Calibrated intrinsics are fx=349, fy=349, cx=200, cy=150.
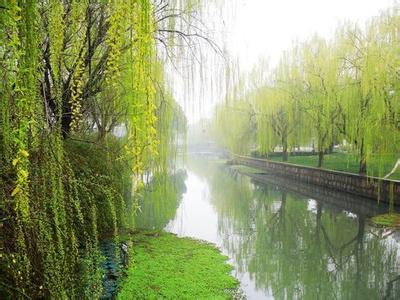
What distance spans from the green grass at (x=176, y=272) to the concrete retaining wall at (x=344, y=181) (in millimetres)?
5540

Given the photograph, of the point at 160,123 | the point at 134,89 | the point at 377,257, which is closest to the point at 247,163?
the point at 377,257

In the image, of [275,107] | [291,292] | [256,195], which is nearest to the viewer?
[291,292]

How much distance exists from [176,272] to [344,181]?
10479 mm

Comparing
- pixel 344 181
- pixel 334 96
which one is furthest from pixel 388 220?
pixel 334 96

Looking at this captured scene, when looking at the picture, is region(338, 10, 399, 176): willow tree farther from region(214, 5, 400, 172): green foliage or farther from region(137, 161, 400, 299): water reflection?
region(137, 161, 400, 299): water reflection

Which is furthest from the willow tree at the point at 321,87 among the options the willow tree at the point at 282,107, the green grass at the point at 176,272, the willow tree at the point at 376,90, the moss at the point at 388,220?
the green grass at the point at 176,272

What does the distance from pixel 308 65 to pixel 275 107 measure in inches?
161

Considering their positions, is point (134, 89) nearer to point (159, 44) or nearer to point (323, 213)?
point (159, 44)

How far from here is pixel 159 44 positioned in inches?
139

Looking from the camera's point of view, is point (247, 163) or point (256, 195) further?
point (247, 163)

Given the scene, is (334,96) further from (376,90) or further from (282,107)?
(282,107)

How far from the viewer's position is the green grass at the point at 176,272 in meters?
4.76

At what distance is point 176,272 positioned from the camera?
5.45m

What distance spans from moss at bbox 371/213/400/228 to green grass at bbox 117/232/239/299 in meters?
4.84
